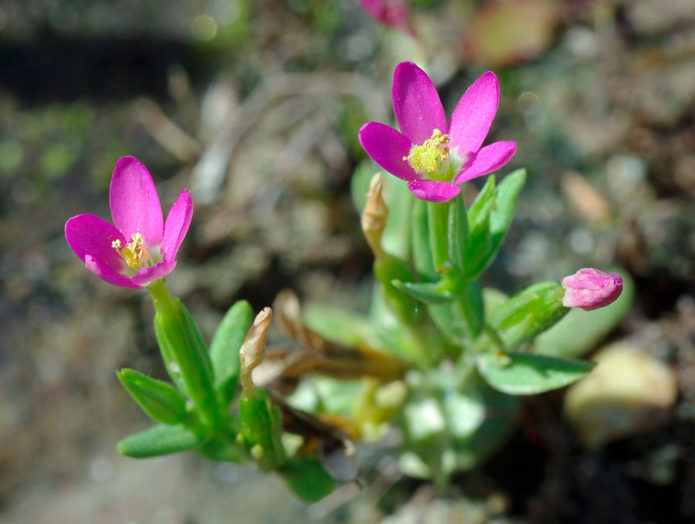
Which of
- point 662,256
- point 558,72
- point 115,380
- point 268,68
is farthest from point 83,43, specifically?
point 662,256

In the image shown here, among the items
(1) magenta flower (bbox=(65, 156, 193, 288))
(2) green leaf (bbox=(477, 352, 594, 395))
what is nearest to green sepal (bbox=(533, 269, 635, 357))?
(2) green leaf (bbox=(477, 352, 594, 395))

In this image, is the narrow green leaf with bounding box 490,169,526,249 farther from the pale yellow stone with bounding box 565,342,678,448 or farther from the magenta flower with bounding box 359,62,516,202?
the pale yellow stone with bounding box 565,342,678,448

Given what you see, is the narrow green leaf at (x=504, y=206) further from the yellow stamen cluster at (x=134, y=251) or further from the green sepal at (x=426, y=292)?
the yellow stamen cluster at (x=134, y=251)

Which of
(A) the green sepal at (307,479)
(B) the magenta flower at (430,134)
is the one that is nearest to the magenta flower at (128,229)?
(B) the magenta flower at (430,134)

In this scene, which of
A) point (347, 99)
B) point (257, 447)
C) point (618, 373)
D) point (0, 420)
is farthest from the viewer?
point (347, 99)

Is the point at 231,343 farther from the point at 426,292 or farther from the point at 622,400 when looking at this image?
the point at 622,400

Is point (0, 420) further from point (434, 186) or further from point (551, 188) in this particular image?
point (551, 188)
